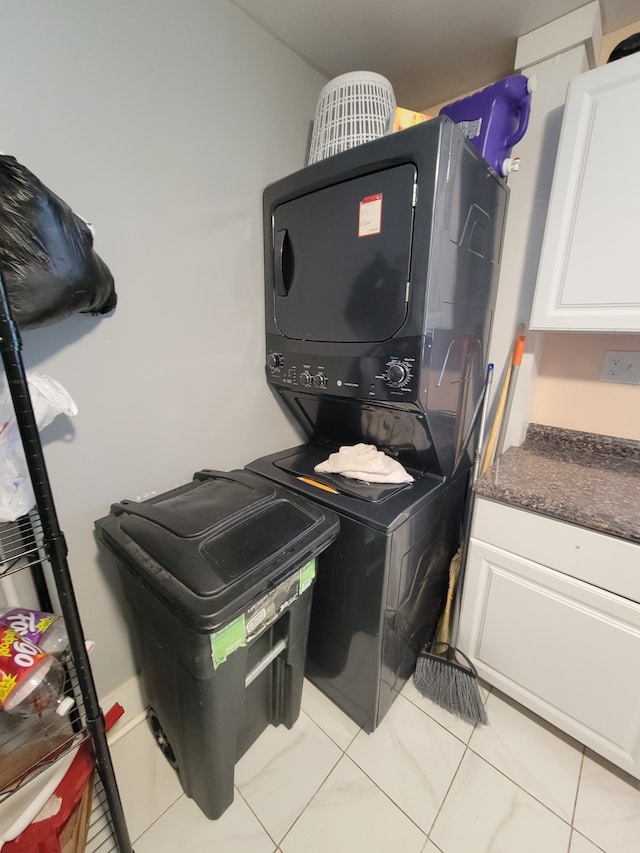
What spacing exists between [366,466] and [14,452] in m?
1.03

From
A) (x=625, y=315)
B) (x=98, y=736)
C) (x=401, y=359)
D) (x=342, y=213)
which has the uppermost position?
(x=342, y=213)

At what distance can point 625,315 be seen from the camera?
1161mm

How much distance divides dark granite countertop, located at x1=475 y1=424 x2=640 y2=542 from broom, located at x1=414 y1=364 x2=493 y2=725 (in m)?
0.15

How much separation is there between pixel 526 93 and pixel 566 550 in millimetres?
1594

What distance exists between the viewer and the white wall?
3.13 feet

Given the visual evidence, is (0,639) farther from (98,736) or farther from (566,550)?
(566,550)

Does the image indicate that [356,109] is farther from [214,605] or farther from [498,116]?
[214,605]

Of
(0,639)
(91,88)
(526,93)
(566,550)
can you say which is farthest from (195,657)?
(526,93)

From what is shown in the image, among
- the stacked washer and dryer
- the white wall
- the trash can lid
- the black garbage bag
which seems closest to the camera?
the black garbage bag

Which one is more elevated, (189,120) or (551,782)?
(189,120)

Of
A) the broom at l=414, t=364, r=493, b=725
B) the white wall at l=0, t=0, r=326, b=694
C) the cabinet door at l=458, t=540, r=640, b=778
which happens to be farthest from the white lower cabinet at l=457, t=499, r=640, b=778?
the white wall at l=0, t=0, r=326, b=694

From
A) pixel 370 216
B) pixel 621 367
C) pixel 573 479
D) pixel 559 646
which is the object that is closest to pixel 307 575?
pixel 559 646

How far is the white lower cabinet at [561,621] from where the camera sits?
3.62 feet

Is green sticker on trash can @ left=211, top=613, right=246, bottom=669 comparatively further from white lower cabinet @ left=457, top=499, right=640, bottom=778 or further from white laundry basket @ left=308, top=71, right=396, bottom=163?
white laundry basket @ left=308, top=71, right=396, bottom=163
